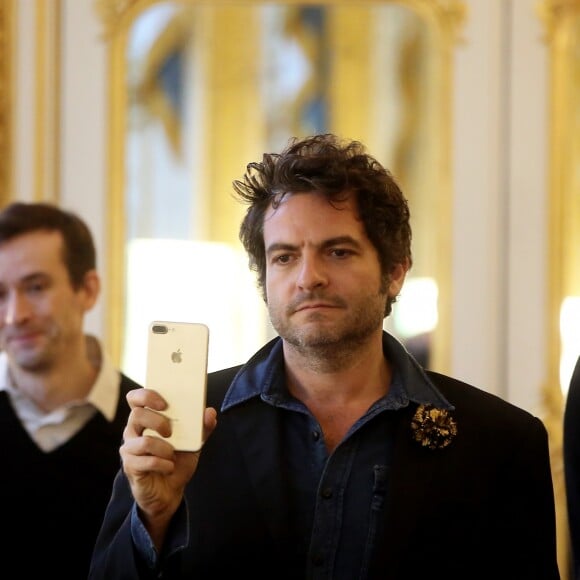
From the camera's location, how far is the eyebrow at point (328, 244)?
70.5 inches

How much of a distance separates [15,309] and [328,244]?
935 mm

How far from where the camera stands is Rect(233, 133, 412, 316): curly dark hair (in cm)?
184

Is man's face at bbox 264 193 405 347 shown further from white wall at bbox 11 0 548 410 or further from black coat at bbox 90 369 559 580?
white wall at bbox 11 0 548 410

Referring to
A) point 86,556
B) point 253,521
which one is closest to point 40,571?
point 86,556

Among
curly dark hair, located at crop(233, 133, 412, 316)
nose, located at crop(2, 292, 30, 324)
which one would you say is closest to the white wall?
nose, located at crop(2, 292, 30, 324)

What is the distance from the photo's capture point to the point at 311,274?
5.72ft

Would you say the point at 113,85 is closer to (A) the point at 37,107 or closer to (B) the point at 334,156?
(A) the point at 37,107

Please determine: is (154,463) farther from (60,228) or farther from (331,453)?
(60,228)

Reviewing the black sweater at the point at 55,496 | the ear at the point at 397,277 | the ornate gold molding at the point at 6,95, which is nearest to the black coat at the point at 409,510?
the ear at the point at 397,277

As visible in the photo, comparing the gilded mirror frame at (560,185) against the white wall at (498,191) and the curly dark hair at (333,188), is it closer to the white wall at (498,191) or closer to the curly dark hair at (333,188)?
the white wall at (498,191)

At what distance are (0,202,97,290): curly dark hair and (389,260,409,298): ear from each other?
90cm

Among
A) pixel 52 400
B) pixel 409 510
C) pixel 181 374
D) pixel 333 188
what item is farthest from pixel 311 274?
pixel 52 400

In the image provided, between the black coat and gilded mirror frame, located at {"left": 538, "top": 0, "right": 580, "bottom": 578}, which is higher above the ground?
gilded mirror frame, located at {"left": 538, "top": 0, "right": 580, "bottom": 578}

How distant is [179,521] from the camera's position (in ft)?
5.33
